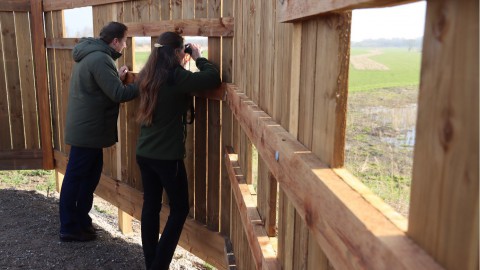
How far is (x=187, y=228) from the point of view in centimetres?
441

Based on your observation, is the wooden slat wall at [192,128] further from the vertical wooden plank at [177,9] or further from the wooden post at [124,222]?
the wooden post at [124,222]

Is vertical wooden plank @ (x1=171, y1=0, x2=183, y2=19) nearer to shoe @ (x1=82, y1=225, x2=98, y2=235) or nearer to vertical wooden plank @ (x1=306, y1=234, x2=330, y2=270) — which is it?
shoe @ (x1=82, y1=225, x2=98, y2=235)

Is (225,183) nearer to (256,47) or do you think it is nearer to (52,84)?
(256,47)

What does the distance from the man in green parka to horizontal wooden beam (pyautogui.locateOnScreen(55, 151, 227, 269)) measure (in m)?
0.51

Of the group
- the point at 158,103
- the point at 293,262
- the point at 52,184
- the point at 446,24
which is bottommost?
the point at 52,184

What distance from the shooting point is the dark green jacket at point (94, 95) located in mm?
4031

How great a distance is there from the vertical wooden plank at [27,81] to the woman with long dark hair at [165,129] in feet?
10.5

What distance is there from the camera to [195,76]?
3498 mm

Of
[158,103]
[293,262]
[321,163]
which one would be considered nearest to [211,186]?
[158,103]

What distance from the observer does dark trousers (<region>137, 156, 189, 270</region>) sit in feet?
12.4

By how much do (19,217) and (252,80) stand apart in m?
3.83

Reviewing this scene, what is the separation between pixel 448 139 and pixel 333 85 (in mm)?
585

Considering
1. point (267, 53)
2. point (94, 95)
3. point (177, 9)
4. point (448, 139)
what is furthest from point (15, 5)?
point (448, 139)

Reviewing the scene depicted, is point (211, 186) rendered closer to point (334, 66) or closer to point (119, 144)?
point (119, 144)
